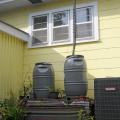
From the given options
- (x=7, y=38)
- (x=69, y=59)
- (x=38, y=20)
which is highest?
(x=38, y=20)

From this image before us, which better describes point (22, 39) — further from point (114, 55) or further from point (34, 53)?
point (114, 55)

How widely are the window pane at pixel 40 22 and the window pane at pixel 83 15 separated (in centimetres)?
106

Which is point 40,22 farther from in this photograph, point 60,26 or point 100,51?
point 100,51

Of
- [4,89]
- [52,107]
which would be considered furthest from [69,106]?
[4,89]

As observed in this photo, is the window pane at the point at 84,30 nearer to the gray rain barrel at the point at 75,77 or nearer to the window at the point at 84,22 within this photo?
the window at the point at 84,22

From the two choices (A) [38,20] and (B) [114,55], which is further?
(A) [38,20]

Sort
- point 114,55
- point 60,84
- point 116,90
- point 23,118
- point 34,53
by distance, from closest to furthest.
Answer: point 116,90 → point 23,118 → point 114,55 → point 60,84 → point 34,53

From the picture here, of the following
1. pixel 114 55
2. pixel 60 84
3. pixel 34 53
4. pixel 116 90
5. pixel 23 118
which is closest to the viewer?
pixel 116 90

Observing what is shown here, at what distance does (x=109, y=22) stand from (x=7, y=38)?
9.09 feet

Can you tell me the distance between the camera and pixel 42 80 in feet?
24.4

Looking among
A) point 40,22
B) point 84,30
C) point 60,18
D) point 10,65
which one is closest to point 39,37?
point 40,22

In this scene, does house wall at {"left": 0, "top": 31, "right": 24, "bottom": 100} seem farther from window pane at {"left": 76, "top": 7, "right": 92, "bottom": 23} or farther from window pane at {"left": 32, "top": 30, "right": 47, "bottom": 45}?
window pane at {"left": 76, "top": 7, "right": 92, "bottom": 23}

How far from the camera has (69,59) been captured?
278 inches

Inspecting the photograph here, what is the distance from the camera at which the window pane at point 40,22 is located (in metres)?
8.72
